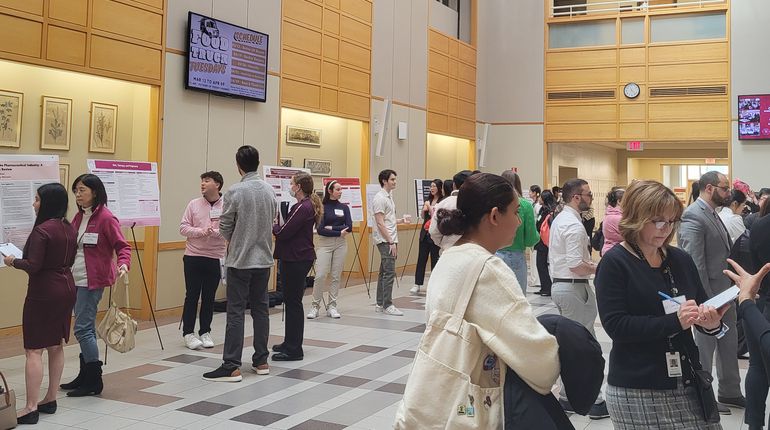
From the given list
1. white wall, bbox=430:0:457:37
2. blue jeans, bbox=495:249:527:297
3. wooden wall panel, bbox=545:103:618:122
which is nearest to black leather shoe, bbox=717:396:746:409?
blue jeans, bbox=495:249:527:297

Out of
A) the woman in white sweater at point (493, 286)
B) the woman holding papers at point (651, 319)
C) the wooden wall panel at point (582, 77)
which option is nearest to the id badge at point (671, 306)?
the woman holding papers at point (651, 319)

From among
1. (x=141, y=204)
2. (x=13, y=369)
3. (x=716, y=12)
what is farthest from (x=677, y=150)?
(x=13, y=369)

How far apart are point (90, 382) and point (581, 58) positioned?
1373 centimetres

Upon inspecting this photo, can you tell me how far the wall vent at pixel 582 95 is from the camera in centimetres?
1541

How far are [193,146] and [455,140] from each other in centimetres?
847

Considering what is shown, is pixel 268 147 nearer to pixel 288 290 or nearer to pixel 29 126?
pixel 29 126

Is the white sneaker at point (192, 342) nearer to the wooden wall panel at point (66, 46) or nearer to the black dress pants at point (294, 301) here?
the black dress pants at point (294, 301)

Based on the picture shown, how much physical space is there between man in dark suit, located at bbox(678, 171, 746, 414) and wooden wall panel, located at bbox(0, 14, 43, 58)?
5932mm

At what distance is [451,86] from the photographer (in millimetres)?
14305

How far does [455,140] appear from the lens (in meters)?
15.4

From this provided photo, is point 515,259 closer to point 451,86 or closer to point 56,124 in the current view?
point 56,124

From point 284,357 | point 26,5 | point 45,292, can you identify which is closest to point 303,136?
point 26,5

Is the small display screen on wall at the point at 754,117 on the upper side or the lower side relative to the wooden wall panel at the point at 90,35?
upper

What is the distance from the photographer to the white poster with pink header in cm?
592
